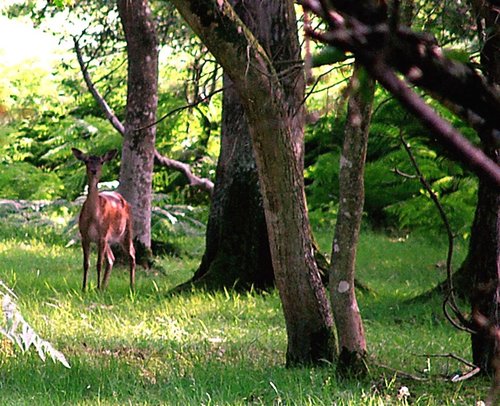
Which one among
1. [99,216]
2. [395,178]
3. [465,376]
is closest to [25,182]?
[395,178]

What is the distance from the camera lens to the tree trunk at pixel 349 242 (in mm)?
6094

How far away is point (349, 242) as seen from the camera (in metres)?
6.31

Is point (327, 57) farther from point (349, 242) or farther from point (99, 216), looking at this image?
point (99, 216)

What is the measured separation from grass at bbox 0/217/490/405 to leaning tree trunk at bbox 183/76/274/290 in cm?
28

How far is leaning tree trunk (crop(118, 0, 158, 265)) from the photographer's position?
13156 millimetres

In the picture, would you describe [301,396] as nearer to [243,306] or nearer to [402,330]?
[402,330]

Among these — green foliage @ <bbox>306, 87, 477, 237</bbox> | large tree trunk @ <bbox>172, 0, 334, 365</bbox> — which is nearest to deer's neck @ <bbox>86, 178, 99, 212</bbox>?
green foliage @ <bbox>306, 87, 477, 237</bbox>

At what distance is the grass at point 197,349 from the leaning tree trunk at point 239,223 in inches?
11.1

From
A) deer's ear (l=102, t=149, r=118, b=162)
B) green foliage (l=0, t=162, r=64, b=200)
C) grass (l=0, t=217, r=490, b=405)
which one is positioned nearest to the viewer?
grass (l=0, t=217, r=490, b=405)

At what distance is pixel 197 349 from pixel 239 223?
3325mm

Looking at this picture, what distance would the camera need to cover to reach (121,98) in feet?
84.5

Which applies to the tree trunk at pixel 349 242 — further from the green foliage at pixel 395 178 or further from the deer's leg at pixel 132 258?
the green foliage at pixel 395 178

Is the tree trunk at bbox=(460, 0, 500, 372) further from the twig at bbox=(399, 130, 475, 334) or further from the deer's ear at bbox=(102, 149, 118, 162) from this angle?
the deer's ear at bbox=(102, 149, 118, 162)

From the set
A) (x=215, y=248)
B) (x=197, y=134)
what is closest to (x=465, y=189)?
(x=215, y=248)
